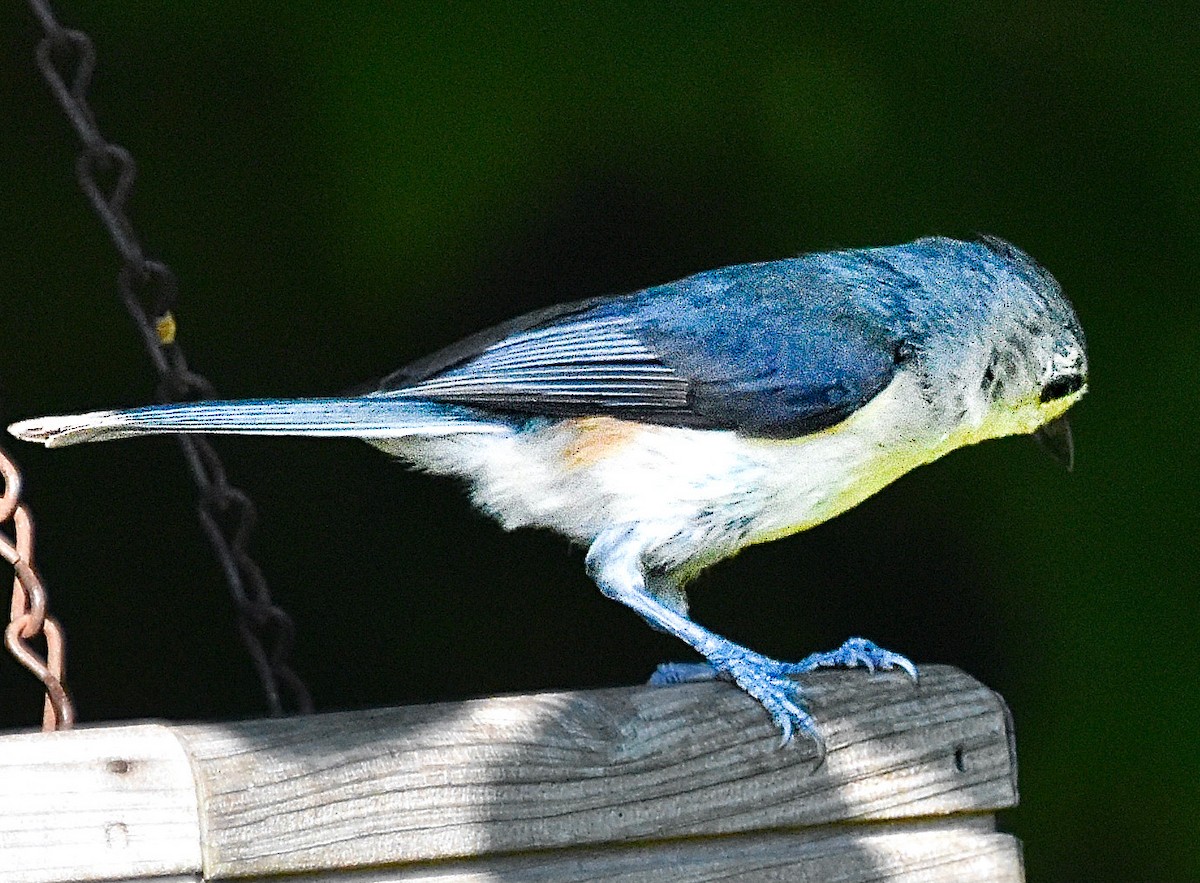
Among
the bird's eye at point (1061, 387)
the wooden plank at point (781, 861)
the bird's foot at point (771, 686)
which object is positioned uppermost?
the bird's eye at point (1061, 387)

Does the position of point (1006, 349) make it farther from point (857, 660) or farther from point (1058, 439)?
point (857, 660)

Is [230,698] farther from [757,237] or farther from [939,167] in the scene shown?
[939,167]

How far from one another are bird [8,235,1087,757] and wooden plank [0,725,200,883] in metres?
0.83

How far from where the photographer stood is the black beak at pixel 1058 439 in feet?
9.79

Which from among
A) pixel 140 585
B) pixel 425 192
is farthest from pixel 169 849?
pixel 140 585

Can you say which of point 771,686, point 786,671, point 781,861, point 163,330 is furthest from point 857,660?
point 163,330

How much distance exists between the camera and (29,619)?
1965 millimetres

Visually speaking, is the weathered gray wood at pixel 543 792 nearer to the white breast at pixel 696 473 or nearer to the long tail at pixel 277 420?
the white breast at pixel 696 473

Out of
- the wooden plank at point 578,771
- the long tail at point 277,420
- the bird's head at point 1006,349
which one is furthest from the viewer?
the bird's head at point 1006,349

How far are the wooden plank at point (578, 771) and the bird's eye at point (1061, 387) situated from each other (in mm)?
749

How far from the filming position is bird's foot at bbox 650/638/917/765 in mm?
2111

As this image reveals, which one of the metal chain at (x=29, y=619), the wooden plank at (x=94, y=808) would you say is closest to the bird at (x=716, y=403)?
the metal chain at (x=29, y=619)

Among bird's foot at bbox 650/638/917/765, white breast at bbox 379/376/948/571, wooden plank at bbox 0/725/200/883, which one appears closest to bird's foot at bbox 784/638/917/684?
bird's foot at bbox 650/638/917/765

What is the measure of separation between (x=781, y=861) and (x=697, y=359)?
0.94m
